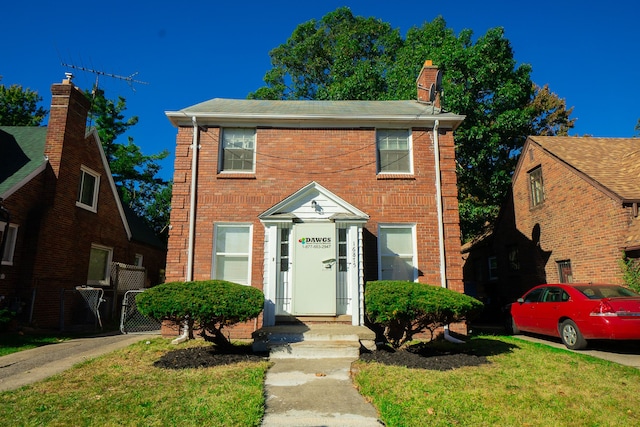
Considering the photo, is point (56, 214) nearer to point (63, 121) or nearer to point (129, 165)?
point (63, 121)

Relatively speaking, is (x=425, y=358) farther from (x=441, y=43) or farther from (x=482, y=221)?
(x=441, y=43)

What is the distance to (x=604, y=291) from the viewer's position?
8.85 metres

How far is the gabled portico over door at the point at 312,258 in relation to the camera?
354 inches

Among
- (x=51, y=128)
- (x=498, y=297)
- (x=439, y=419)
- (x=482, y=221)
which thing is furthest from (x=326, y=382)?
(x=482, y=221)

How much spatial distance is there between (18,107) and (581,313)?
31.5 m

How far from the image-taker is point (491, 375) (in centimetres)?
614

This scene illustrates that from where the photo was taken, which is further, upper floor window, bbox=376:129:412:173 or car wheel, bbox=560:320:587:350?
upper floor window, bbox=376:129:412:173

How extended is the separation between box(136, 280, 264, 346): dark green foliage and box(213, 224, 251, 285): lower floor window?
2.84 metres

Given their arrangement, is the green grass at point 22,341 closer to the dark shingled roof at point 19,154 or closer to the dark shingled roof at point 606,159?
the dark shingled roof at point 19,154

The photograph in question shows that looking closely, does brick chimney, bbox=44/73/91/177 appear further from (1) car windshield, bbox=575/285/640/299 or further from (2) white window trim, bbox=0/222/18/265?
(1) car windshield, bbox=575/285/640/299

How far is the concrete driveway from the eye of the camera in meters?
7.61

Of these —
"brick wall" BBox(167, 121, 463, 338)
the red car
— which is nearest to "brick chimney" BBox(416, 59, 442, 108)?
"brick wall" BBox(167, 121, 463, 338)

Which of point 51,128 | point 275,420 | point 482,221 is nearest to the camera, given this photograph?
point 275,420

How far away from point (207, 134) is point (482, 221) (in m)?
13.7
